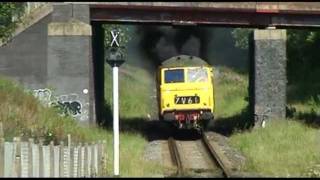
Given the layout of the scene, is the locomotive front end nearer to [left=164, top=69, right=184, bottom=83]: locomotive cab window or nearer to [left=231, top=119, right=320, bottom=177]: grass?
[left=164, top=69, right=184, bottom=83]: locomotive cab window

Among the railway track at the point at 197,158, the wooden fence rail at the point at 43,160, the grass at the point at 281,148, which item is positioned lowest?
the railway track at the point at 197,158

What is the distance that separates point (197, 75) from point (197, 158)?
8234 mm

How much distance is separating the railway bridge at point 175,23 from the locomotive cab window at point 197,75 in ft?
6.45

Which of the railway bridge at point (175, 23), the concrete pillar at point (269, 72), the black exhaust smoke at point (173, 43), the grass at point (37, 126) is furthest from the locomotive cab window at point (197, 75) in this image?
the black exhaust smoke at point (173, 43)

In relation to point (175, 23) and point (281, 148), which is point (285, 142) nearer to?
point (281, 148)

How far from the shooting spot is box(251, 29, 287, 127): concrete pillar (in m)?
33.8

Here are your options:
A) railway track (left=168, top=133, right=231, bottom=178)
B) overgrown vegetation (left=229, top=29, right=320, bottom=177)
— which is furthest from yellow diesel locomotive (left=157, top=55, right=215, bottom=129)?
overgrown vegetation (left=229, top=29, right=320, bottom=177)

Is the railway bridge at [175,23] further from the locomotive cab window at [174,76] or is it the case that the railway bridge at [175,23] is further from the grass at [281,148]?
the locomotive cab window at [174,76]

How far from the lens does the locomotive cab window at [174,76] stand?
3325 centimetres

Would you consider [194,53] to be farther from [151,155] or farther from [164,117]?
[151,155]

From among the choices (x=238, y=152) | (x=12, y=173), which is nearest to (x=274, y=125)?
(x=238, y=152)

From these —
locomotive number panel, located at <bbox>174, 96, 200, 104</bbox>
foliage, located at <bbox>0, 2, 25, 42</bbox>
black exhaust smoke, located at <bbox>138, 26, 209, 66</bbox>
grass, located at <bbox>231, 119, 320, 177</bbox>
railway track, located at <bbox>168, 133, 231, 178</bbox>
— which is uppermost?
black exhaust smoke, located at <bbox>138, 26, 209, 66</bbox>

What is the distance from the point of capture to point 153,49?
71312mm

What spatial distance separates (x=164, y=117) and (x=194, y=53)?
3455 centimetres
